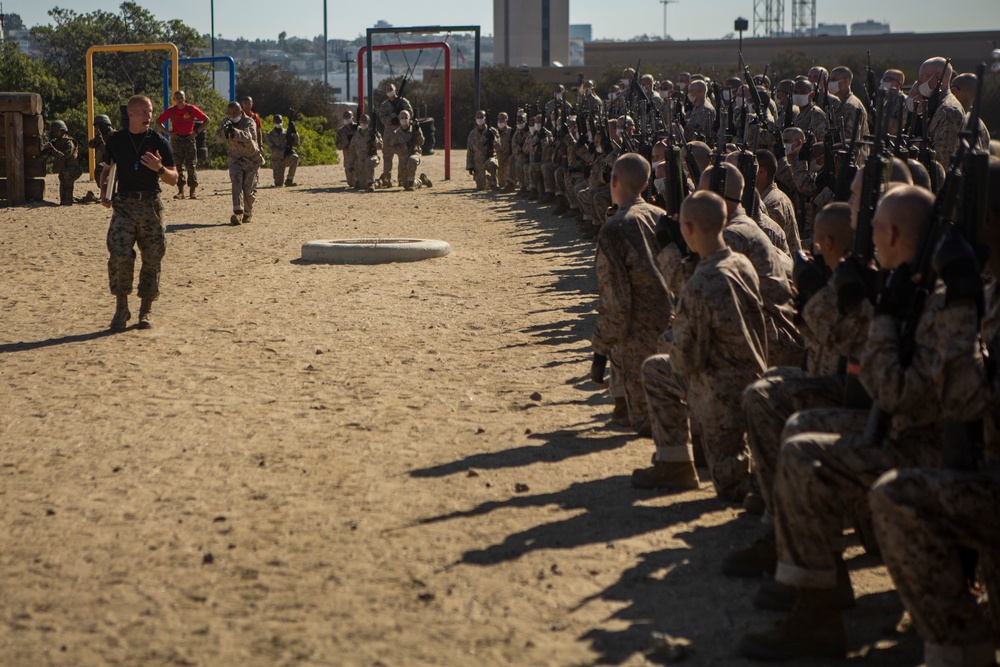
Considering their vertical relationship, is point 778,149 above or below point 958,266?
above

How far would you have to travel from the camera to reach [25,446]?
6.92 meters

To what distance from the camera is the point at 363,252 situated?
49.5ft

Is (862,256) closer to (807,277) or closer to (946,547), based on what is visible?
(807,277)

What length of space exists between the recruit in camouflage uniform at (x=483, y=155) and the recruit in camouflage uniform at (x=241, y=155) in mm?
9077

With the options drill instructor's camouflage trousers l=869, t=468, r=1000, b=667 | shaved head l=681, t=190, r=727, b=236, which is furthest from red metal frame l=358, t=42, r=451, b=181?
drill instructor's camouflage trousers l=869, t=468, r=1000, b=667

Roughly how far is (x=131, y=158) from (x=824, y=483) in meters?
7.67

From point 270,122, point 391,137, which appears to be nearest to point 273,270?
point 391,137

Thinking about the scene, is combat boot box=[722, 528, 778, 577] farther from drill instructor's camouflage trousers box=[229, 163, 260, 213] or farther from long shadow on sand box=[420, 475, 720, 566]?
drill instructor's camouflage trousers box=[229, 163, 260, 213]

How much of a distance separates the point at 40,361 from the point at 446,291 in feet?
15.0

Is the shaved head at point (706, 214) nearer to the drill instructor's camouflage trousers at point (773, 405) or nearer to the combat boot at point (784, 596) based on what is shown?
the drill instructor's camouflage trousers at point (773, 405)

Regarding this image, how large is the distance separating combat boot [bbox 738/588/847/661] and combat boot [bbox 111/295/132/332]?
7.70 metres

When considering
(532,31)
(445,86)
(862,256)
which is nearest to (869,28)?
(532,31)

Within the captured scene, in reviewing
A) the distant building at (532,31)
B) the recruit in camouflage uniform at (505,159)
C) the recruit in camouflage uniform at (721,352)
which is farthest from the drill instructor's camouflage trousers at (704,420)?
the distant building at (532,31)

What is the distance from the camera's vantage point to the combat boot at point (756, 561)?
4.80m
